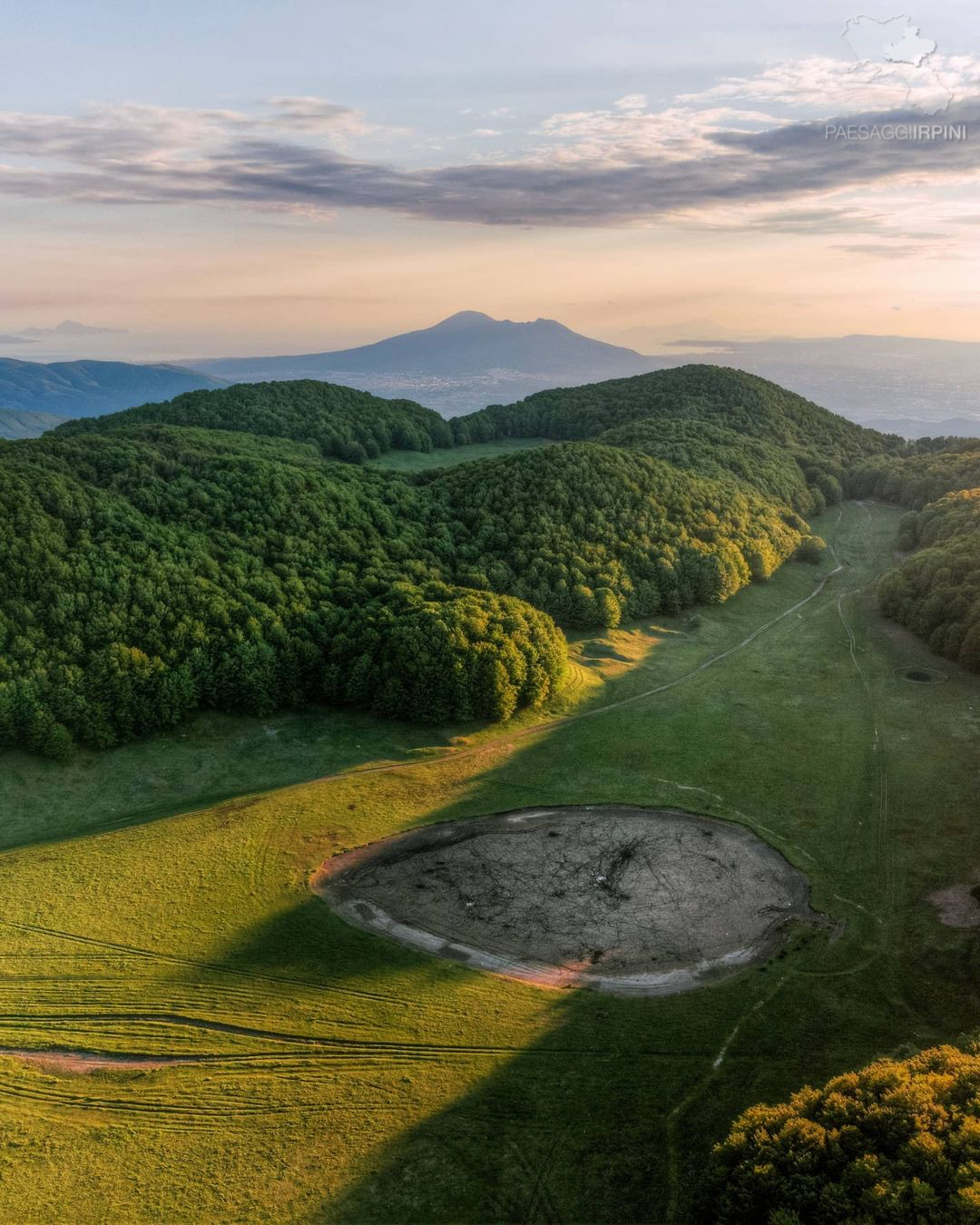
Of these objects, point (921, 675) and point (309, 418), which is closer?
point (921, 675)

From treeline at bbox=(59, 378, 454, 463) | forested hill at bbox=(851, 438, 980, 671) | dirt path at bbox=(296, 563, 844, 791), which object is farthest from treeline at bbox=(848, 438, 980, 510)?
treeline at bbox=(59, 378, 454, 463)

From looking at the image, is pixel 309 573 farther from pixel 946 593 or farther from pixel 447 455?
pixel 447 455

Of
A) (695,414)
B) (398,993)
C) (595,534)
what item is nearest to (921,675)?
(595,534)

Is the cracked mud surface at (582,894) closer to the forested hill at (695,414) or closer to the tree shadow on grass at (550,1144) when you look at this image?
the tree shadow on grass at (550,1144)

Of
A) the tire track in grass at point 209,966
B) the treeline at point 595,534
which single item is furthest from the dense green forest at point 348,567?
the tire track in grass at point 209,966

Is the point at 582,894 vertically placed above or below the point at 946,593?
below

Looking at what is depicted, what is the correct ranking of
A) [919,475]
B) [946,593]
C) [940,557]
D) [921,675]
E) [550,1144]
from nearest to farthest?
[550,1144], [921,675], [946,593], [940,557], [919,475]

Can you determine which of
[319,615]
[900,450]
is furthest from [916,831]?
[900,450]
